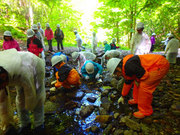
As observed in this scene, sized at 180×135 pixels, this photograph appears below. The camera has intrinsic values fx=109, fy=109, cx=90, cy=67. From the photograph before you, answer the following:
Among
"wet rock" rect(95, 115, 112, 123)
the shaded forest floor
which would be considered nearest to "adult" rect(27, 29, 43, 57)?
the shaded forest floor

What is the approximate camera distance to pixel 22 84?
1.55 metres

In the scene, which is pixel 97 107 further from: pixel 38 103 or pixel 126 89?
pixel 38 103

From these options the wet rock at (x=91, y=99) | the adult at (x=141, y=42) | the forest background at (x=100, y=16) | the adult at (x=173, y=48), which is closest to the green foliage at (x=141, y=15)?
the forest background at (x=100, y=16)

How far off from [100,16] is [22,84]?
13739 millimetres

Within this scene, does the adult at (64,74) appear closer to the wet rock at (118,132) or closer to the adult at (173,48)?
the wet rock at (118,132)

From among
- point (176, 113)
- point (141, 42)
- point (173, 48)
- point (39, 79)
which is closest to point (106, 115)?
point (176, 113)

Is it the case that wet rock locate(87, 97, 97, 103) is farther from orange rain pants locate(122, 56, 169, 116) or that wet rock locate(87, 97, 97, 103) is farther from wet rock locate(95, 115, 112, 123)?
orange rain pants locate(122, 56, 169, 116)

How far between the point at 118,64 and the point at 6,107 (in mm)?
2327

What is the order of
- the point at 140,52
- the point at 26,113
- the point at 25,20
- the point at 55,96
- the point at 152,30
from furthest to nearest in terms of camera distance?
1. the point at 152,30
2. the point at 25,20
3. the point at 140,52
4. the point at 55,96
5. the point at 26,113

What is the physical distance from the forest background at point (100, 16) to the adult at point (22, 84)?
751cm

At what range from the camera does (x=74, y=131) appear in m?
2.25

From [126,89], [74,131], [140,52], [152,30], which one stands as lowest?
[74,131]

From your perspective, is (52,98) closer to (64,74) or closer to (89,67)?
(64,74)

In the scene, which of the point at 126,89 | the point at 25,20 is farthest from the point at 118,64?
the point at 25,20
